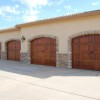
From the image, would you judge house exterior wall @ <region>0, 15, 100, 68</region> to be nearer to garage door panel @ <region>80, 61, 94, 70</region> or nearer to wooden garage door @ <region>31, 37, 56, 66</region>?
wooden garage door @ <region>31, 37, 56, 66</region>

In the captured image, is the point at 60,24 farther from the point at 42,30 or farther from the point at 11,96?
the point at 11,96

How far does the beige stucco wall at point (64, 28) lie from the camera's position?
1130 centimetres

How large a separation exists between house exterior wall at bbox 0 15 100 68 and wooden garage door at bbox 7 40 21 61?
8.86ft

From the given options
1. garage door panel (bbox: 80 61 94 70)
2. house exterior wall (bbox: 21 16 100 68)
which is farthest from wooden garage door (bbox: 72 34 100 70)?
house exterior wall (bbox: 21 16 100 68)

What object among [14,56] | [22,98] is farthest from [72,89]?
[14,56]

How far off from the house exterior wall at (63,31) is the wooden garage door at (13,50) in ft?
8.86

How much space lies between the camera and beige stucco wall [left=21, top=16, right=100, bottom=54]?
1130 cm

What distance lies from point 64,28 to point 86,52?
2.65 m

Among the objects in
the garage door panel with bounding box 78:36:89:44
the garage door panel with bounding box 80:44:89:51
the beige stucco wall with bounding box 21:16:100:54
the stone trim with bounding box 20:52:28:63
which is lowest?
the stone trim with bounding box 20:52:28:63

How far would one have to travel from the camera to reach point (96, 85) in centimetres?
728

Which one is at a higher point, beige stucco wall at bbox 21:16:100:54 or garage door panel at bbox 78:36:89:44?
beige stucco wall at bbox 21:16:100:54

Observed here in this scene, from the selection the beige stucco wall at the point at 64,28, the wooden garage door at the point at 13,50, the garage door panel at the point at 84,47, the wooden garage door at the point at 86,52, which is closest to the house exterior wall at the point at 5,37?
the wooden garage door at the point at 13,50

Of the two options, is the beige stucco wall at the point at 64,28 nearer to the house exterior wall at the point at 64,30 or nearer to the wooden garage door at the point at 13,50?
the house exterior wall at the point at 64,30

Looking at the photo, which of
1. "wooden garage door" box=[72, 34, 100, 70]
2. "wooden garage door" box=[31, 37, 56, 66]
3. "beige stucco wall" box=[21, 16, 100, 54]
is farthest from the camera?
"wooden garage door" box=[31, 37, 56, 66]
